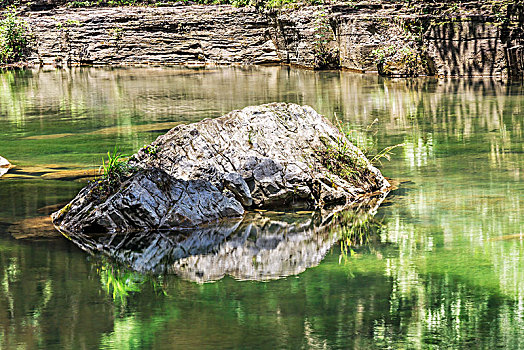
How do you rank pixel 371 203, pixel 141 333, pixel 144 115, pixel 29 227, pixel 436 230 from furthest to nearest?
pixel 144 115, pixel 371 203, pixel 29 227, pixel 436 230, pixel 141 333

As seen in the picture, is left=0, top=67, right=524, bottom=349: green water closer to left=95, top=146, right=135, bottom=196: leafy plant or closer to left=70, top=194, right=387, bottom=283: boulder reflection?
left=70, top=194, right=387, bottom=283: boulder reflection

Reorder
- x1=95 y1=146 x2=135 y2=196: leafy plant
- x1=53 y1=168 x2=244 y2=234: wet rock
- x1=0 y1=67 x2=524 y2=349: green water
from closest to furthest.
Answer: x1=0 y1=67 x2=524 y2=349: green water
x1=53 y1=168 x2=244 y2=234: wet rock
x1=95 y1=146 x2=135 y2=196: leafy plant

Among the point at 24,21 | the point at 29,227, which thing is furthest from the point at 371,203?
the point at 24,21

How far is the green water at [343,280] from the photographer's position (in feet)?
12.3

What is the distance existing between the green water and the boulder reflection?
16 cm

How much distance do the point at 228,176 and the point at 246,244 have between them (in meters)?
1.12

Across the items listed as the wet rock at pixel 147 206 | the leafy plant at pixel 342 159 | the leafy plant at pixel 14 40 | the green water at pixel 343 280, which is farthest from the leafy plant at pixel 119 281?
the leafy plant at pixel 14 40

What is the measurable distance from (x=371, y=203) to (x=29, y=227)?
3.01m

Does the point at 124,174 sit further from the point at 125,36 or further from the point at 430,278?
the point at 125,36

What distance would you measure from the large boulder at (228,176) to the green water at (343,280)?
18.2 inches

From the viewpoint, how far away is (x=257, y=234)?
5832mm

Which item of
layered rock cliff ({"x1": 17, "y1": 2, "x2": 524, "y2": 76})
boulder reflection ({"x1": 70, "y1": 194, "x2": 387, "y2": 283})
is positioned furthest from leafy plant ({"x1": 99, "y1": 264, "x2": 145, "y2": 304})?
layered rock cliff ({"x1": 17, "y1": 2, "x2": 524, "y2": 76})

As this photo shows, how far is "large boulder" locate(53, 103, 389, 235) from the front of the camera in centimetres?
605

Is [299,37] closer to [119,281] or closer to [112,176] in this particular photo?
[112,176]
